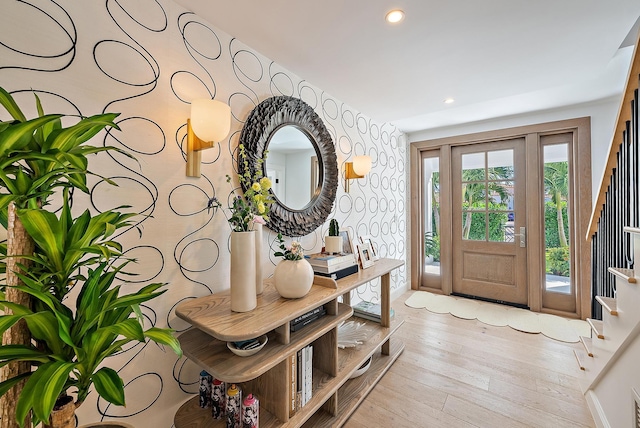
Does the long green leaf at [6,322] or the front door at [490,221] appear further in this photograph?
the front door at [490,221]

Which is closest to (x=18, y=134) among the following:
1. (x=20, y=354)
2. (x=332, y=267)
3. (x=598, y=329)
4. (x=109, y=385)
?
(x=20, y=354)

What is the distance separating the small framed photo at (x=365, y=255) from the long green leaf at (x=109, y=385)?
1560 mm

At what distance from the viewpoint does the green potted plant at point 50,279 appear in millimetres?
546

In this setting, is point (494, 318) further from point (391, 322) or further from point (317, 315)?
point (317, 315)

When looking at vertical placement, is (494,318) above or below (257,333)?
below

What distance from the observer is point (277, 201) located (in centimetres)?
167

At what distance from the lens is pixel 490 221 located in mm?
3275

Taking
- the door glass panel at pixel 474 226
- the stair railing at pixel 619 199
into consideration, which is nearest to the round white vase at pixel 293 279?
the stair railing at pixel 619 199

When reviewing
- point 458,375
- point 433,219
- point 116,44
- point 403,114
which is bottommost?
point 458,375

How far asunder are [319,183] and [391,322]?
1290 mm

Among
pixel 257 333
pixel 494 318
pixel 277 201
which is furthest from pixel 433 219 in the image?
pixel 257 333

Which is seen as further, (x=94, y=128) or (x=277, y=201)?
(x=277, y=201)

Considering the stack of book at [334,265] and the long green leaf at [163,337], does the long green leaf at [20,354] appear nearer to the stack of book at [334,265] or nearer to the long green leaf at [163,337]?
the long green leaf at [163,337]

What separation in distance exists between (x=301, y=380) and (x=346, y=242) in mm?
977
